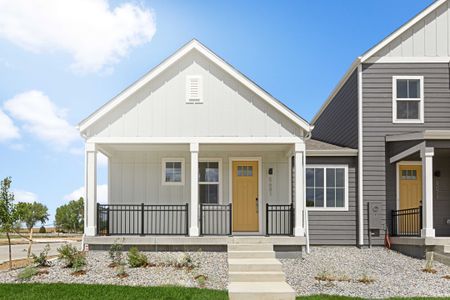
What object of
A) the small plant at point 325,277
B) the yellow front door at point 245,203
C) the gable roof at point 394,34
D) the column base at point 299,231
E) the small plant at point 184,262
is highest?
the gable roof at point 394,34

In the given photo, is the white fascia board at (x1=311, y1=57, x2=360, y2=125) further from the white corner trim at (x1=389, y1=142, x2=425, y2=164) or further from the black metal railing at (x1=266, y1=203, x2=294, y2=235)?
the black metal railing at (x1=266, y1=203, x2=294, y2=235)

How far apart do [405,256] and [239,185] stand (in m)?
5.37

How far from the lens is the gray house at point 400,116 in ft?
52.8

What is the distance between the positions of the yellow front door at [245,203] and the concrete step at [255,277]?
5108 millimetres

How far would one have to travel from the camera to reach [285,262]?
12961 millimetres

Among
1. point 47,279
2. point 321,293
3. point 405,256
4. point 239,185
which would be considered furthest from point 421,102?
point 47,279

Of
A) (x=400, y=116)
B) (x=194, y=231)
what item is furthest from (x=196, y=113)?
(x=400, y=116)

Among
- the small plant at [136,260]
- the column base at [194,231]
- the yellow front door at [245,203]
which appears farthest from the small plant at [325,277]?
the yellow front door at [245,203]

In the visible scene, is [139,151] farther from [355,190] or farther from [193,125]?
[355,190]

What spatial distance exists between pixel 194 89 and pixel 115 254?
4920 millimetres

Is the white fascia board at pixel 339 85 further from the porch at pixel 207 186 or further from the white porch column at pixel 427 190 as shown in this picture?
the white porch column at pixel 427 190

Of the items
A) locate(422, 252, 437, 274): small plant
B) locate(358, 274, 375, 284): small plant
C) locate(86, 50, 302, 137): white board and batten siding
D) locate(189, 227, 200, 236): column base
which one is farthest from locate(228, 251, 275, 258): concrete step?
locate(422, 252, 437, 274): small plant

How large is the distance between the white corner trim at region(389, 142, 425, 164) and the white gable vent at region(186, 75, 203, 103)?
6.25 m

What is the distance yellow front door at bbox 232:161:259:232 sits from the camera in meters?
16.0
